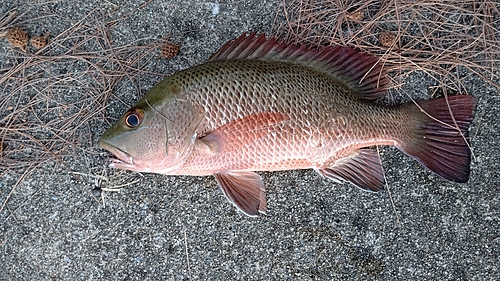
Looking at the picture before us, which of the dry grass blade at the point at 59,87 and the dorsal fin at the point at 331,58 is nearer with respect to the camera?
the dorsal fin at the point at 331,58

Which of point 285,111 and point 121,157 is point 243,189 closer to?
point 285,111

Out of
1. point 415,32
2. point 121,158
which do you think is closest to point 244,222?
point 121,158

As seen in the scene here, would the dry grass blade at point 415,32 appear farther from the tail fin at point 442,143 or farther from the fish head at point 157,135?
the fish head at point 157,135

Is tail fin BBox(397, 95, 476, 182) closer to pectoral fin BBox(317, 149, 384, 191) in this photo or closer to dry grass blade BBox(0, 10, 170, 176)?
pectoral fin BBox(317, 149, 384, 191)

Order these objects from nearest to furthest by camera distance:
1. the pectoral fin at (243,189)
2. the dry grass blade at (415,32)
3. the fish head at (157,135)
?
the fish head at (157,135) < the pectoral fin at (243,189) < the dry grass blade at (415,32)

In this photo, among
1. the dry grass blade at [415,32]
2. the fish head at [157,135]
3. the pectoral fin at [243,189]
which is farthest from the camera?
the dry grass blade at [415,32]

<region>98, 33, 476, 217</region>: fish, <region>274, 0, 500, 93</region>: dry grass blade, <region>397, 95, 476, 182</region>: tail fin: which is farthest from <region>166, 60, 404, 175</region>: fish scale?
<region>274, 0, 500, 93</region>: dry grass blade

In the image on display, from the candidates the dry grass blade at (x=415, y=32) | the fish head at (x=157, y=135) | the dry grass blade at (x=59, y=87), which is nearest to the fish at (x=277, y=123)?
the fish head at (x=157, y=135)
